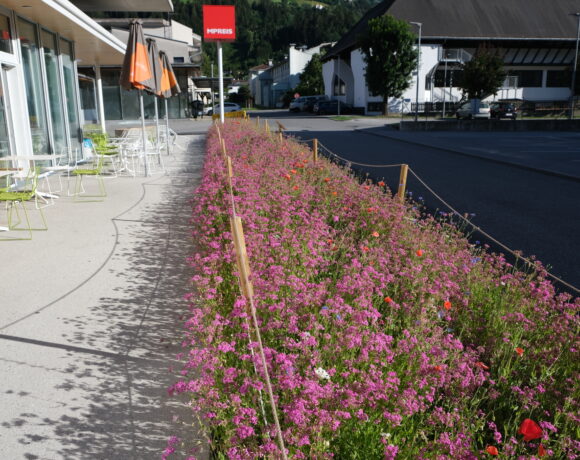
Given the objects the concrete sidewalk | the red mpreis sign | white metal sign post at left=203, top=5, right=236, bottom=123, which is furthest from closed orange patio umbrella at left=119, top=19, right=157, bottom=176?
the red mpreis sign

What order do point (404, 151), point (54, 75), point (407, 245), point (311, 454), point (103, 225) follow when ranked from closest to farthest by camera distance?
point (311, 454) < point (407, 245) < point (103, 225) < point (54, 75) < point (404, 151)

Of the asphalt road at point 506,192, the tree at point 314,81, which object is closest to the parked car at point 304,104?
the tree at point 314,81

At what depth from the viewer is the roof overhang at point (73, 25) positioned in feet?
33.7

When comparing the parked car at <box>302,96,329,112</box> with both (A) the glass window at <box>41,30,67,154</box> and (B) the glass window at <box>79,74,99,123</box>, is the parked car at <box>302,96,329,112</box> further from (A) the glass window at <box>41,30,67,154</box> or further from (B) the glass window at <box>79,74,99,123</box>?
(A) the glass window at <box>41,30,67,154</box>

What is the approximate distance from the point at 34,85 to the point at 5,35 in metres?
1.76

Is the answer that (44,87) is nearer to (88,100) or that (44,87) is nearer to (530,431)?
(88,100)

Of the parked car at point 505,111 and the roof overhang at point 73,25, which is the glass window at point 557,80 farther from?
the roof overhang at point 73,25

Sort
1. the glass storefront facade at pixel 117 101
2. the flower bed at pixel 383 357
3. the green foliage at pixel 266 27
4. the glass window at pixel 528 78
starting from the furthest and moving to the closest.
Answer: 1. the green foliage at pixel 266 27
2. the glass window at pixel 528 78
3. the glass storefront facade at pixel 117 101
4. the flower bed at pixel 383 357

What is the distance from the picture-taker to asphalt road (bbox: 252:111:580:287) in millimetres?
6727

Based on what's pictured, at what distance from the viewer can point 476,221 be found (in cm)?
789

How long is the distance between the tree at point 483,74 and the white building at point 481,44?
21.0 ft

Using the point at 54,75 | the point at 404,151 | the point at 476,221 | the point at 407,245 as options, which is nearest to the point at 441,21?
the point at 404,151

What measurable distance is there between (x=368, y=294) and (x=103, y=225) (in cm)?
519

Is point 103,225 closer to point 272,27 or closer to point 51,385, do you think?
point 51,385
